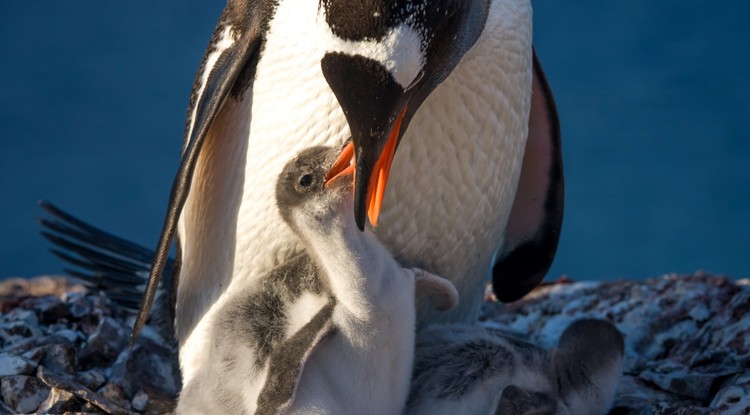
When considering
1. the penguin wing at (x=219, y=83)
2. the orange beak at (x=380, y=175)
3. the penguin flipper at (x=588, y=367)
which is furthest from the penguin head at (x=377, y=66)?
the penguin flipper at (x=588, y=367)

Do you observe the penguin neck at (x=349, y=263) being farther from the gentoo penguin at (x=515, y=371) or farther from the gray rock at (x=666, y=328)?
the gray rock at (x=666, y=328)

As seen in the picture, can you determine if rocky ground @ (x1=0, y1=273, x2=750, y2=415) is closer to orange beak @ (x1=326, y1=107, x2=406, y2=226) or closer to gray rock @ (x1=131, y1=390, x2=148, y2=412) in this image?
gray rock @ (x1=131, y1=390, x2=148, y2=412)

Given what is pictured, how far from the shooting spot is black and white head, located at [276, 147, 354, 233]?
89.4 inches

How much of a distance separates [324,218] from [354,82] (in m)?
0.34

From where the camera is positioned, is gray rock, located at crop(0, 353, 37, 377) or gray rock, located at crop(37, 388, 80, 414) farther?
gray rock, located at crop(0, 353, 37, 377)

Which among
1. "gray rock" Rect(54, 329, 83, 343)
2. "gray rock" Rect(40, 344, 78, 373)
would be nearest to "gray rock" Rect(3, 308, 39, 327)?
"gray rock" Rect(54, 329, 83, 343)

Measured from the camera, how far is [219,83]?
2523 millimetres

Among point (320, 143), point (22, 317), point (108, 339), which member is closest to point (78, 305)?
point (22, 317)

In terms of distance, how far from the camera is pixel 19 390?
2.74m

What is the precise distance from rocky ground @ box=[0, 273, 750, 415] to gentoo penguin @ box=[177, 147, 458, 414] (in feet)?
1.67

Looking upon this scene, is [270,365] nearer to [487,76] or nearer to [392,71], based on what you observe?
[392,71]

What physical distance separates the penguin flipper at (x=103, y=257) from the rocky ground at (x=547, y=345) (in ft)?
0.19

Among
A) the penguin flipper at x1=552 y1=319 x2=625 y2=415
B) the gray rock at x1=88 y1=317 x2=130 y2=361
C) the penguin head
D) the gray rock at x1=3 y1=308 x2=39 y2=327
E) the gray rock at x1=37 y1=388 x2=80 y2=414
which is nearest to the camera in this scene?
the penguin head

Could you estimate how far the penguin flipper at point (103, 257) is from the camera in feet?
11.9
